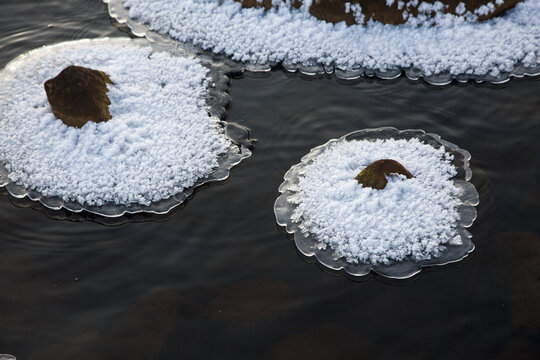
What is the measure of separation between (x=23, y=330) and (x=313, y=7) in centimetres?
330

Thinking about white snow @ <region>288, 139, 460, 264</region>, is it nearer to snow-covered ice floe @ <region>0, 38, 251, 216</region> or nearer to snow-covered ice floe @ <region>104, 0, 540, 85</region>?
snow-covered ice floe @ <region>0, 38, 251, 216</region>

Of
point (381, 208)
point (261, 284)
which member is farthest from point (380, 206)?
point (261, 284)

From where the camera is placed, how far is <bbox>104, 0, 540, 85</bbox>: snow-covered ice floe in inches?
150

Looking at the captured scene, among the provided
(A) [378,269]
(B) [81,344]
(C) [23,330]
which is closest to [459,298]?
(A) [378,269]

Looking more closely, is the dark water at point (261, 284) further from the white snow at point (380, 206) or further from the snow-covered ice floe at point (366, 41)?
the snow-covered ice floe at point (366, 41)

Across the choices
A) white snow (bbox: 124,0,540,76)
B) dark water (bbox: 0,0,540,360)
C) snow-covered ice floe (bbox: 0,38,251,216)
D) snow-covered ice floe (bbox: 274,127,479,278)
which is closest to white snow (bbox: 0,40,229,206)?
snow-covered ice floe (bbox: 0,38,251,216)

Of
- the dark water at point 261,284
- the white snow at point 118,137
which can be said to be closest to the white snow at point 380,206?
the dark water at point 261,284

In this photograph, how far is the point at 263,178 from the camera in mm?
3203

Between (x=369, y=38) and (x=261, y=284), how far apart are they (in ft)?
7.86

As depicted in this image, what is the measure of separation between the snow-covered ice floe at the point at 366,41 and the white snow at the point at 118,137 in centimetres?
54

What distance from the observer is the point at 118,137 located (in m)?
3.28

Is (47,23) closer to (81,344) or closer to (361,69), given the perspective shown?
(361,69)

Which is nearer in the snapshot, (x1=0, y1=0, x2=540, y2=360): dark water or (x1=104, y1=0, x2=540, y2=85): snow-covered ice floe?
(x1=0, y1=0, x2=540, y2=360): dark water

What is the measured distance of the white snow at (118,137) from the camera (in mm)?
3129
